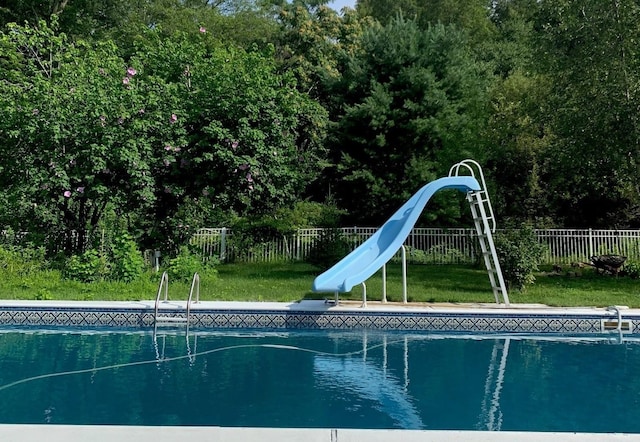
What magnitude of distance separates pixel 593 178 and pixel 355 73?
8046 millimetres

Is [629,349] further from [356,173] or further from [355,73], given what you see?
[355,73]

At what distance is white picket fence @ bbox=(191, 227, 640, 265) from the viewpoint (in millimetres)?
15328

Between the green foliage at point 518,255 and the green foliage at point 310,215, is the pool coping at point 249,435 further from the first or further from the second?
the green foliage at point 310,215

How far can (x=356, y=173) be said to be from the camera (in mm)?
16844

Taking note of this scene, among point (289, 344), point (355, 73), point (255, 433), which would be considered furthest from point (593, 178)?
point (255, 433)

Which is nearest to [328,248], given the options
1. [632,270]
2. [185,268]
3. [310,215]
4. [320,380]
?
[310,215]

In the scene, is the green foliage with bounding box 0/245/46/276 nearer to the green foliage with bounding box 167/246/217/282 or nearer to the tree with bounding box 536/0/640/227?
the green foliage with bounding box 167/246/217/282

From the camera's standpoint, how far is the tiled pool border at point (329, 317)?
24.5 ft

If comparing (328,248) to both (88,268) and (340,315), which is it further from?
(340,315)

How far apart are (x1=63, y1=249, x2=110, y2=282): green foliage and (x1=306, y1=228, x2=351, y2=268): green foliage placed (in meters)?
5.94

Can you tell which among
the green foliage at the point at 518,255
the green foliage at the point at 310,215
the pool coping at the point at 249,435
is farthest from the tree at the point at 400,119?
the pool coping at the point at 249,435

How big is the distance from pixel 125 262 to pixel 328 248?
6.41 m

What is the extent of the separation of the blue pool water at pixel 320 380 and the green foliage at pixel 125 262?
254 cm

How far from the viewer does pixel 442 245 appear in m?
16.0
